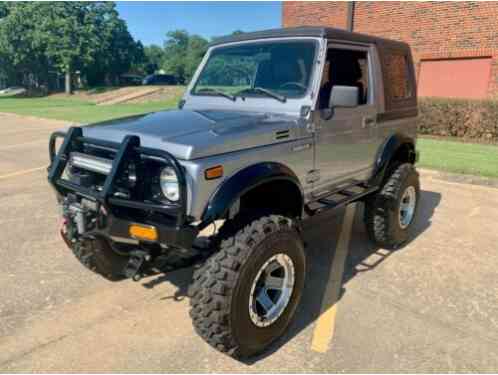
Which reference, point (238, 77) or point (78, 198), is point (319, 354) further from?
point (238, 77)

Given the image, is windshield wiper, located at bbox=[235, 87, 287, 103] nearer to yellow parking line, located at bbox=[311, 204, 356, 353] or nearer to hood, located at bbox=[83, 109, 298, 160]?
hood, located at bbox=[83, 109, 298, 160]

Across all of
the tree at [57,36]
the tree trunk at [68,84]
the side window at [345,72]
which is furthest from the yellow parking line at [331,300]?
the tree trunk at [68,84]

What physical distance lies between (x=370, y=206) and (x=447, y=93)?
462 inches

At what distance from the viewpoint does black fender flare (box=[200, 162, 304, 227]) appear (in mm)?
2557

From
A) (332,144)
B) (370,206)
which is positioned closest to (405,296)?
Answer: (370,206)

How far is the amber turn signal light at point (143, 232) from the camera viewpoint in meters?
2.53

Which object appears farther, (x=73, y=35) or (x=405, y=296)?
(x=73, y=35)

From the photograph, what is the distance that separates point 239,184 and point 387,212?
237cm

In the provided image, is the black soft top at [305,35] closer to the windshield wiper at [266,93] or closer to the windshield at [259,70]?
the windshield at [259,70]

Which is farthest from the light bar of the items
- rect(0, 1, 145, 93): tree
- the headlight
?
rect(0, 1, 145, 93): tree

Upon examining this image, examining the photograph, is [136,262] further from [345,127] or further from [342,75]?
[342,75]

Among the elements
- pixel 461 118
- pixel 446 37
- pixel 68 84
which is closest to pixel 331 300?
pixel 461 118

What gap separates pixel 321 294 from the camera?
3.71 meters

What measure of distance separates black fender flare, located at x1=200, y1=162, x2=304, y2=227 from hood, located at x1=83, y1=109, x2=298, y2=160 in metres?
0.17
